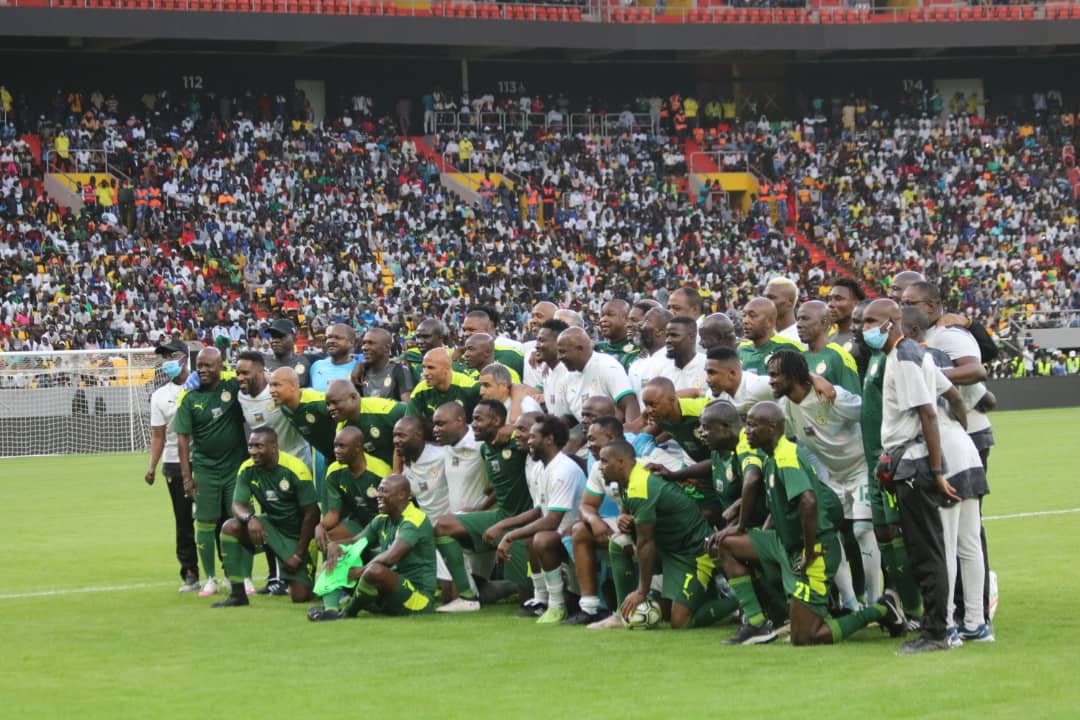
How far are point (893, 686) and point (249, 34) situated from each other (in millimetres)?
38008

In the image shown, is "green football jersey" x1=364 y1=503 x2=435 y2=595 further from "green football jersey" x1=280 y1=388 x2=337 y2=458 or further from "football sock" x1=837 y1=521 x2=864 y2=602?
"football sock" x1=837 y1=521 x2=864 y2=602

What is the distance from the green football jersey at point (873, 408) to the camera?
30.4 feet

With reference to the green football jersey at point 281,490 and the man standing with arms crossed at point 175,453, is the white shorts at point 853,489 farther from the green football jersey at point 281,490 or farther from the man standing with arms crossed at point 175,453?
the man standing with arms crossed at point 175,453

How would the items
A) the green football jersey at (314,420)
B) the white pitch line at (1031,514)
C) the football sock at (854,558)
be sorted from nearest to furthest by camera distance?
the football sock at (854,558), the green football jersey at (314,420), the white pitch line at (1031,514)

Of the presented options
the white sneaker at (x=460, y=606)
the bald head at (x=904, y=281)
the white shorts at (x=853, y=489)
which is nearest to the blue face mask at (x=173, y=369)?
the white sneaker at (x=460, y=606)

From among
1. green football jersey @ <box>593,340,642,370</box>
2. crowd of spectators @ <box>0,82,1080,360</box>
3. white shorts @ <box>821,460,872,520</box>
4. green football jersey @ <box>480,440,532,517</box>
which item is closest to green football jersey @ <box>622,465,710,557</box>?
white shorts @ <box>821,460,872,520</box>

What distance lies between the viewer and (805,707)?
24.8 ft

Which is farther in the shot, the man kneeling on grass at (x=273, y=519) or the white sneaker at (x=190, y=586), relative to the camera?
the white sneaker at (x=190, y=586)

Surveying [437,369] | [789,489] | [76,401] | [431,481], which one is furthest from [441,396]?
[76,401]

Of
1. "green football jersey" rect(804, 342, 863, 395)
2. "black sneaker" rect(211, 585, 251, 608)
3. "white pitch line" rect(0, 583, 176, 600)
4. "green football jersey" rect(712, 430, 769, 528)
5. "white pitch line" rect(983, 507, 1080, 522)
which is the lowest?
"white pitch line" rect(983, 507, 1080, 522)

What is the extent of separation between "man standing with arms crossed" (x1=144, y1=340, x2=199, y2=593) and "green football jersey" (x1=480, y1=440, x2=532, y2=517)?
298cm

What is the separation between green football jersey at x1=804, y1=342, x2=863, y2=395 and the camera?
989 cm

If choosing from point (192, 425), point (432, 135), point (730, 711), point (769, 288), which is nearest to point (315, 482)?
point (192, 425)

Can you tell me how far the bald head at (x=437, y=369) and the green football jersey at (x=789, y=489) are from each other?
3.19 meters
